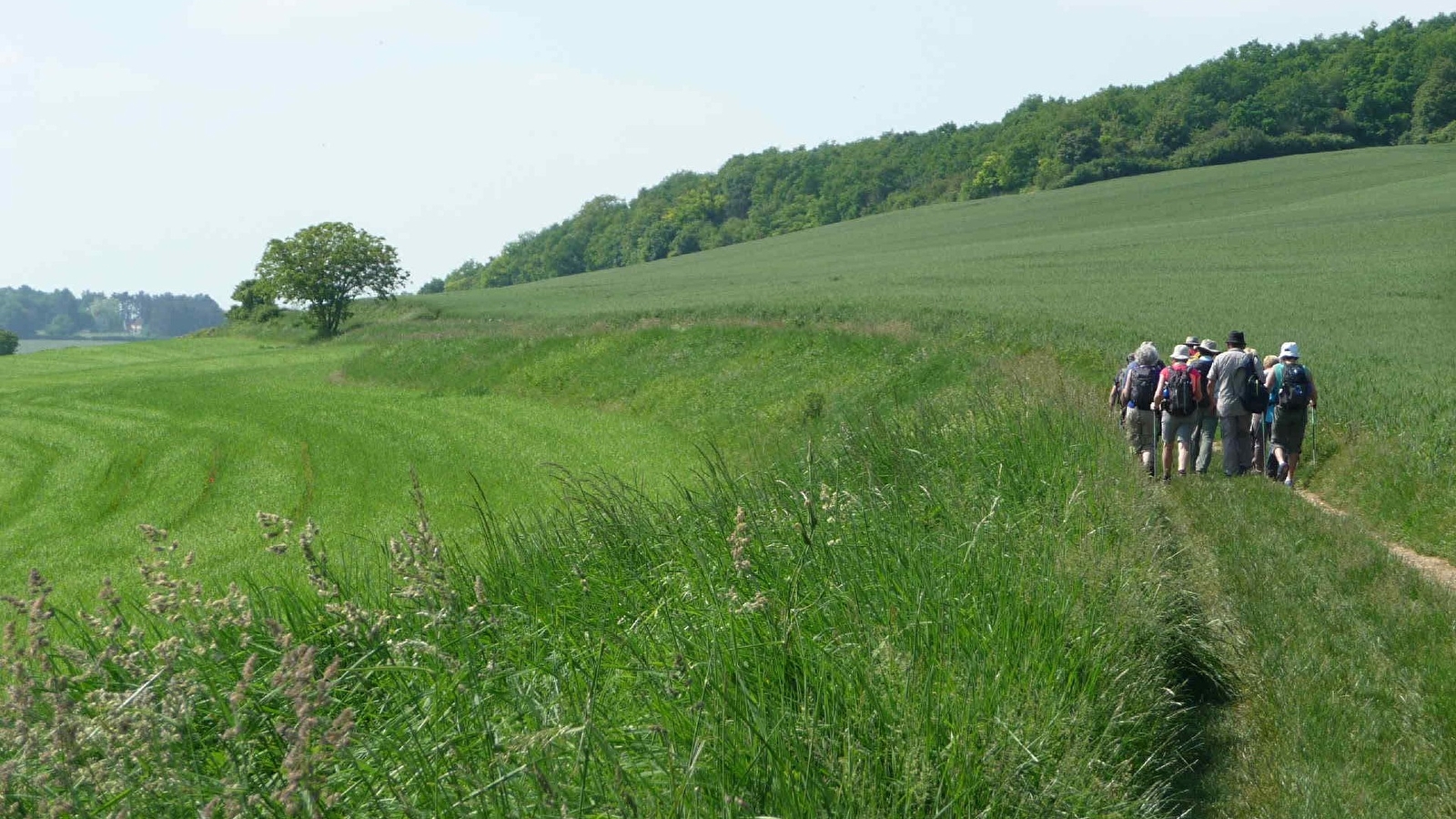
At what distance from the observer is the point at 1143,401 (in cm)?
1548

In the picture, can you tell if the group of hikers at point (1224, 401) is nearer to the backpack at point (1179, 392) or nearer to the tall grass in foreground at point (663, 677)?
the backpack at point (1179, 392)

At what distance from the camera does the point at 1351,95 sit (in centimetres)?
10481

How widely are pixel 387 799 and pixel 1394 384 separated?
19.4 meters

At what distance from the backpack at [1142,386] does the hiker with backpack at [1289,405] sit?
63.0 inches

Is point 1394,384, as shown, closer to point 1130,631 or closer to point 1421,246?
point 1130,631

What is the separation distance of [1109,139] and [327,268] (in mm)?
70105

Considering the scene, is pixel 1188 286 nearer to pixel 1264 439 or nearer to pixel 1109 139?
pixel 1264 439

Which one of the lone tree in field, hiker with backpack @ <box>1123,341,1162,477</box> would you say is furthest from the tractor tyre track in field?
the lone tree in field

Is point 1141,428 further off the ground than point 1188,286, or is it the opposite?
point 1141,428

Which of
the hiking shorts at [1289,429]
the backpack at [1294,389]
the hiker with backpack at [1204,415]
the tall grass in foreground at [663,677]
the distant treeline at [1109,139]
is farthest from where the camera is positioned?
the distant treeline at [1109,139]

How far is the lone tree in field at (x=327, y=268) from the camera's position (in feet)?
236

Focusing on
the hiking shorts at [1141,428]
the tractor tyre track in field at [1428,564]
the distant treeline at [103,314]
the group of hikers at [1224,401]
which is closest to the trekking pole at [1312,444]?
the group of hikers at [1224,401]

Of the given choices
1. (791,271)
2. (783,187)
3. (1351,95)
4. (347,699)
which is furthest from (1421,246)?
(783,187)

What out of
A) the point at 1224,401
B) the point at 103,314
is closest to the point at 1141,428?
the point at 1224,401
